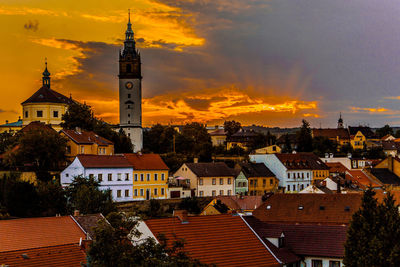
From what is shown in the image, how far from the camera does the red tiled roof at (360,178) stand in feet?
304

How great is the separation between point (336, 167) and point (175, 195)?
39485 mm

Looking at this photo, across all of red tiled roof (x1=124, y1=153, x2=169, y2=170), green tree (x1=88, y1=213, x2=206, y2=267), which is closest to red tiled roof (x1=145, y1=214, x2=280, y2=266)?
green tree (x1=88, y1=213, x2=206, y2=267)

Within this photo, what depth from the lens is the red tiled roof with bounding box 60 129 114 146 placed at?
83875 mm

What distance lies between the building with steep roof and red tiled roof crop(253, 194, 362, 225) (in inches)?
1245

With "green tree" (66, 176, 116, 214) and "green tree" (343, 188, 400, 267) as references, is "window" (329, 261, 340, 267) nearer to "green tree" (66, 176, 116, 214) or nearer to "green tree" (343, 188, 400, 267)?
"green tree" (343, 188, 400, 267)

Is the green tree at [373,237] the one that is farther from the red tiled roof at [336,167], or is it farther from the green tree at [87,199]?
the red tiled roof at [336,167]

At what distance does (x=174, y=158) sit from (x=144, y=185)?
62.1 ft

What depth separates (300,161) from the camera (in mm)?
103375

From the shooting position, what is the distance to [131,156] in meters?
82.7

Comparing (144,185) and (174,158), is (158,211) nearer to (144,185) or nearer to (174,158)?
(144,185)

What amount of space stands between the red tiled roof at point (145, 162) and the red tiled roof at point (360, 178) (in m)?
28.9

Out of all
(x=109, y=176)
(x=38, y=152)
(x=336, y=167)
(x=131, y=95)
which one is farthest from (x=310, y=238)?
(x=131, y=95)

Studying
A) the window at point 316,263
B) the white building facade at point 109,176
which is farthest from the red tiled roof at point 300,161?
the window at point 316,263

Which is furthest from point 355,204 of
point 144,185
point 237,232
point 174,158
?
point 174,158
